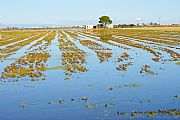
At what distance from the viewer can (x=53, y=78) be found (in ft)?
66.5

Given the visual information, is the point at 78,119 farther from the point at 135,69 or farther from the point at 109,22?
A: the point at 109,22

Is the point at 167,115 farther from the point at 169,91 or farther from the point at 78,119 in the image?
the point at 169,91

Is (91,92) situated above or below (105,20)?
above

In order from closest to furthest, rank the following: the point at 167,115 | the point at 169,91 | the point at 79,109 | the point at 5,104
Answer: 1. the point at 167,115
2. the point at 79,109
3. the point at 5,104
4. the point at 169,91

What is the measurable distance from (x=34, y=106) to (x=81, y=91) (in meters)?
3.16

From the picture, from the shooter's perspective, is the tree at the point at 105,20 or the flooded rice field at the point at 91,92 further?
the tree at the point at 105,20

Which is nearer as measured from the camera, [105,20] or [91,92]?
[91,92]

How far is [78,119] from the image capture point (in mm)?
11891

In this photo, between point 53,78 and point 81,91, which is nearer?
point 81,91

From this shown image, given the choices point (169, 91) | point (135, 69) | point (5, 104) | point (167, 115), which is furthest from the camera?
point (135, 69)

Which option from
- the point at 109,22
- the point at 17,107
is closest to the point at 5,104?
the point at 17,107

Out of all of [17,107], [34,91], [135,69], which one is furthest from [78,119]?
[135,69]

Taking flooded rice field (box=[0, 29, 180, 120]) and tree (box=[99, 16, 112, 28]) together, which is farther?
tree (box=[99, 16, 112, 28])

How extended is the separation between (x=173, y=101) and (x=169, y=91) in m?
2.02
